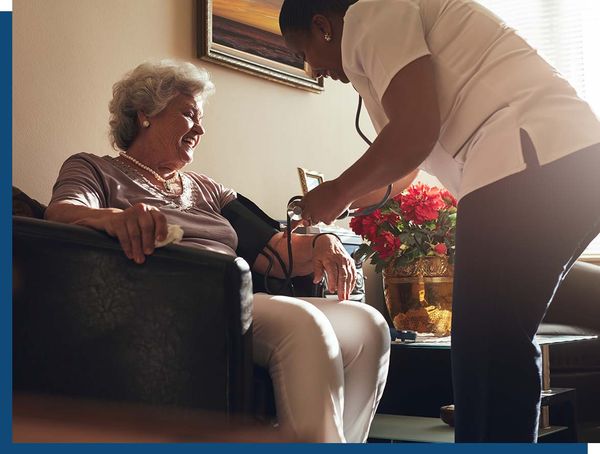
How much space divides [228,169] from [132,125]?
86 cm

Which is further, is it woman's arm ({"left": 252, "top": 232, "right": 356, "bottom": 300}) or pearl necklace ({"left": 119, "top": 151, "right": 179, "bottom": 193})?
pearl necklace ({"left": 119, "top": 151, "right": 179, "bottom": 193})

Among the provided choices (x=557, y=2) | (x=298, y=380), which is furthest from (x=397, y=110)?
(x=557, y=2)

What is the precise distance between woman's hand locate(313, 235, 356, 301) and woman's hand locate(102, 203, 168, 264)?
0.62 m

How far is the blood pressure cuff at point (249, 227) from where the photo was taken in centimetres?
223

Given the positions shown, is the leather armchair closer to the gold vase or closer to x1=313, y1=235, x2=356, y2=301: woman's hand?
the gold vase

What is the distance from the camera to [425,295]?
9.53 ft

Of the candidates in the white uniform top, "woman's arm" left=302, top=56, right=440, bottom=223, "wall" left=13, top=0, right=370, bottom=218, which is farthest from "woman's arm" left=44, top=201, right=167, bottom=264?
"wall" left=13, top=0, right=370, bottom=218

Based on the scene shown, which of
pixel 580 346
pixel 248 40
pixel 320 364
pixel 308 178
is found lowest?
pixel 580 346

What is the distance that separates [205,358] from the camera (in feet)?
5.21

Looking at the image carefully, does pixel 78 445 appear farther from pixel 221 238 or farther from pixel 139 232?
pixel 221 238

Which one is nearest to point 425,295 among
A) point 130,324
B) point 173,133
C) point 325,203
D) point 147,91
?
point 173,133

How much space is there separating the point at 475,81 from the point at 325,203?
0.37 meters

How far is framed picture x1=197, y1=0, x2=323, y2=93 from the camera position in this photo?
305cm

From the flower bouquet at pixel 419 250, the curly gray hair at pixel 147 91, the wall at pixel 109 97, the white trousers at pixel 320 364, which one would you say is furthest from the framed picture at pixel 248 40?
the white trousers at pixel 320 364
